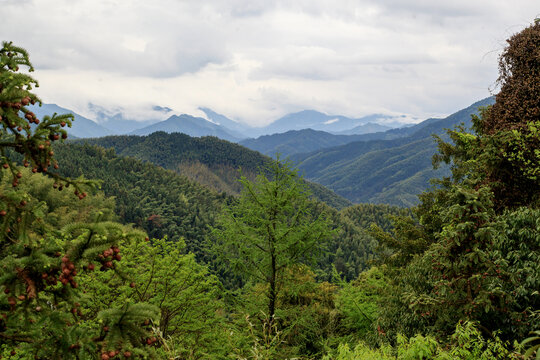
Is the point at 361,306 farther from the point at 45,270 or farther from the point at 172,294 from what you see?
the point at 45,270

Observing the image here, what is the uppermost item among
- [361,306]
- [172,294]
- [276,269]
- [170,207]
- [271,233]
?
[271,233]

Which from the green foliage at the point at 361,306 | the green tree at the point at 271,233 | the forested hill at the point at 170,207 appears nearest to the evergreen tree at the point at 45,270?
the green tree at the point at 271,233

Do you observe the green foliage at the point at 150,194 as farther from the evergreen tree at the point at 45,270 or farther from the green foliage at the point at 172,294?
the evergreen tree at the point at 45,270

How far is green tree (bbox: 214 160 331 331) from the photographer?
14.3 metres

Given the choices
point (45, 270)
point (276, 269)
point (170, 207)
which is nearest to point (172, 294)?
point (276, 269)

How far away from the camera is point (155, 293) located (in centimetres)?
1375

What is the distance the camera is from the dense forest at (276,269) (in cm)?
354

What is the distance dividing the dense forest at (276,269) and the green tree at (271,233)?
7 centimetres

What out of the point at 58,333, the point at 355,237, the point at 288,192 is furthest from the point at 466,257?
the point at 355,237

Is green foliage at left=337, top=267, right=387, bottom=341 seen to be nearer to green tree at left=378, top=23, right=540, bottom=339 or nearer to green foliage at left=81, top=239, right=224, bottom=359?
green tree at left=378, top=23, right=540, bottom=339

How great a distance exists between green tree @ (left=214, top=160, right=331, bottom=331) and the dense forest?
69 millimetres

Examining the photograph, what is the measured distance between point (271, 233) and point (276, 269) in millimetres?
1652

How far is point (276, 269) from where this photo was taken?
1471 cm

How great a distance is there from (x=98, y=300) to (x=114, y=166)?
140m
